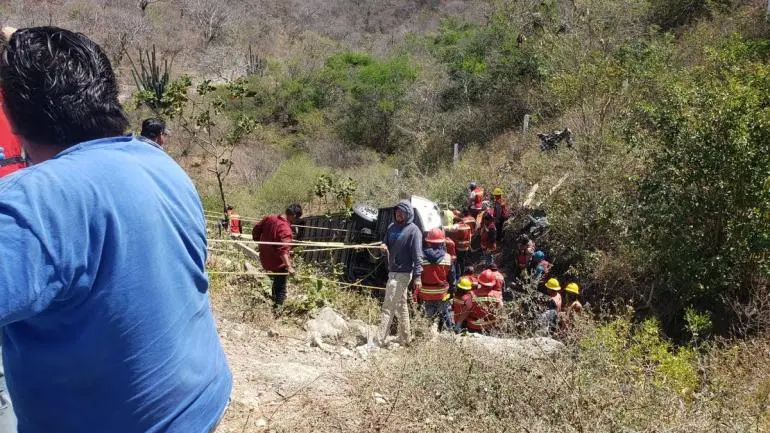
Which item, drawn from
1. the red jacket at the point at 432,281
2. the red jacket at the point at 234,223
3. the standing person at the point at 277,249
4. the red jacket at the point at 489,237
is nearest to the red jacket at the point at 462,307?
the red jacket at the point at 432,281

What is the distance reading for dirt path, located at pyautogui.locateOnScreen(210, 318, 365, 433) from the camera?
11.5 feet

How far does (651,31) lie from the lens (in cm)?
1476

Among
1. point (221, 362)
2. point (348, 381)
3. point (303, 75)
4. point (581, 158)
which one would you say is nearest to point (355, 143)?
point (303, 75)

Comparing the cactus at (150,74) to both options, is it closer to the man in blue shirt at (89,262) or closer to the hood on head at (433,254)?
the hood on head at (433,254)

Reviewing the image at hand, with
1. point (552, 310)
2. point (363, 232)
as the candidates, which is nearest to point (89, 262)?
point (552, 310)

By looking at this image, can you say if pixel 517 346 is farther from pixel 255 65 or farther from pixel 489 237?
pixel 255 65

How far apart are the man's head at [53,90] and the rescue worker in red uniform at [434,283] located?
5424 mm

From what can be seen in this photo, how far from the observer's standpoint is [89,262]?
41.2 inches

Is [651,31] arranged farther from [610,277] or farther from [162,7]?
[162,7]

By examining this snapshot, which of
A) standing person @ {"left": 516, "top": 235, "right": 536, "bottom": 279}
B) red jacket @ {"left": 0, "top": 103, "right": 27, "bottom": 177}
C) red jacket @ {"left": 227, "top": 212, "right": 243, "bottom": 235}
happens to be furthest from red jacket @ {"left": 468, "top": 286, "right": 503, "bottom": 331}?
red jacket @ {"left": 227, "top": 212, "right": 243, "bottom": 235}

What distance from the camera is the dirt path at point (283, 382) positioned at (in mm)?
3502

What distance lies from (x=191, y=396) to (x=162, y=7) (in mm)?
38645

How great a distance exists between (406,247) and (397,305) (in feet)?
1.87

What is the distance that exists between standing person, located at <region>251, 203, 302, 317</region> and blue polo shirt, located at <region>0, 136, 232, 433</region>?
5.16 m
